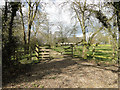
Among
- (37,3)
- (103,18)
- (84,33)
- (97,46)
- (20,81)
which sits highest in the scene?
(37,3)

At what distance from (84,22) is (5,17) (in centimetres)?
744

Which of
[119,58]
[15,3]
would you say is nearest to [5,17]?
[15,3]

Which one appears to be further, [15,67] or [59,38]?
[59,38]

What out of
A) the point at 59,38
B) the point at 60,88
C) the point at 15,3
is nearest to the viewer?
the point at 60,88

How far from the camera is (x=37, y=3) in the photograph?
10.6 meters

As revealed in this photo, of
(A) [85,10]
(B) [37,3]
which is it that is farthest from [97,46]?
(B) [37,3]

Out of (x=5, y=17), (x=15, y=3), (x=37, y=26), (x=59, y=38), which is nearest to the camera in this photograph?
(x=5, y=17)

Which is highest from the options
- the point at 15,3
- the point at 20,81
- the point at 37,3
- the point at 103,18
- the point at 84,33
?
the point at 37,3

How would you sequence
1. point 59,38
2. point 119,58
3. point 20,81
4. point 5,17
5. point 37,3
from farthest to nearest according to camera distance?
point 59,38 < point 37,3 < point 119,58 < point 5,17 < point 20,81

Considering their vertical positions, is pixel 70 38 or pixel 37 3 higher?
pixel 37 3

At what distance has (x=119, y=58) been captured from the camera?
6.09m

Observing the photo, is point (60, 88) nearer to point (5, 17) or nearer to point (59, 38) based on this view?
point (5, 17)

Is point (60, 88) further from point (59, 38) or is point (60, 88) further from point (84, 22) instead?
point (59, 38)

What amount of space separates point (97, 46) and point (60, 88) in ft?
18.1
